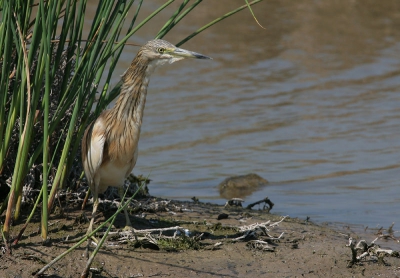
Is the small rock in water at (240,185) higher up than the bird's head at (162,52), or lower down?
lower down

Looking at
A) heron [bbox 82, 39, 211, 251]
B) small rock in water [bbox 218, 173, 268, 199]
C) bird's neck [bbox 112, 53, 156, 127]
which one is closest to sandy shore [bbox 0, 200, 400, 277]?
heron [bbox 82, 39, 211, 251]

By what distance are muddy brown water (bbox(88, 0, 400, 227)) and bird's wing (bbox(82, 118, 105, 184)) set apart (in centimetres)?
247

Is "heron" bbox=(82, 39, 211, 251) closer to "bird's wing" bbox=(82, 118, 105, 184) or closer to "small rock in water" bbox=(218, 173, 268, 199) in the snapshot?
"bird's wing" bbox=(82, 118, 105, 184)

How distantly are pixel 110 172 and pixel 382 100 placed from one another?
6.41 meters

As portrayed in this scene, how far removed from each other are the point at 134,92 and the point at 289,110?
18.3 feet

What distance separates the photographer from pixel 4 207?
504cm

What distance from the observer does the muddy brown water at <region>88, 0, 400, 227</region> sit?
7852 millimetres

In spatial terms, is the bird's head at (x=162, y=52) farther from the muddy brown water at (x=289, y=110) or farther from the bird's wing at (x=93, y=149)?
the muddy brown water at (x=289, y=110)

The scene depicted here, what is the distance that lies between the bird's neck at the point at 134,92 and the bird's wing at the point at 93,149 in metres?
Answer: 0.16

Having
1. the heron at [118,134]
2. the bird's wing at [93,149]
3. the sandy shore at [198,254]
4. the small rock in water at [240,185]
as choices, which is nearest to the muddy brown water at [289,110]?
the small rock in water at [240,185]

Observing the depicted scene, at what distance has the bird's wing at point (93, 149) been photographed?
16.8ft

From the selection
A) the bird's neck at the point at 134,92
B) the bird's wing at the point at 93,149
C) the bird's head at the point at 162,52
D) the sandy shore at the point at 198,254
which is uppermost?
the bird's head at the point at 162,52

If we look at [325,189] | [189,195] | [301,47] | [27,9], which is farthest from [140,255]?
[301,47]

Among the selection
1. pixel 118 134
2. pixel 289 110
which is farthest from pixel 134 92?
pixel 289 110
